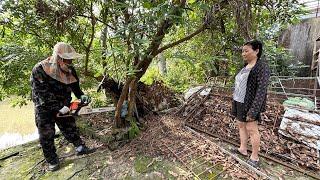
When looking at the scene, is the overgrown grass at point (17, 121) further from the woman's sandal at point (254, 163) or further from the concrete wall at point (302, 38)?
the concrete wall at point (302, 38)

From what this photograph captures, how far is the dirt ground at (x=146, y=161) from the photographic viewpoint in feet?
9.24

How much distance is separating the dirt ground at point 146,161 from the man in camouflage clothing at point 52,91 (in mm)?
365

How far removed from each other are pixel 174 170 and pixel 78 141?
1566mm

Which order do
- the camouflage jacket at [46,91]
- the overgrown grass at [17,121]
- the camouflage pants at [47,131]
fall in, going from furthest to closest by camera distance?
1. the overgrown grass at [17,121]
2. the camouflage pants at [47,131]
3. the camouflage jacket at [46,91]

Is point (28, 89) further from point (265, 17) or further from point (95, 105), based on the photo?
point (265, 17)

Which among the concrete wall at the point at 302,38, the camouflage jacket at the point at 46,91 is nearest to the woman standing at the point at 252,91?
the camouflage jacket at the point at 46,91

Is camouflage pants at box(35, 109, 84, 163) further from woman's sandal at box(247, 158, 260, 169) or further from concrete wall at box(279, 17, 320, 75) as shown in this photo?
concrete wall at box(279, 17, 320, 75)

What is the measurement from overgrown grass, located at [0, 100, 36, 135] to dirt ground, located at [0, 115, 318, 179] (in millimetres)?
4112

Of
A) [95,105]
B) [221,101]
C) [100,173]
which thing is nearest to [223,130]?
[221,101]

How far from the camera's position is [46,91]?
2982mm

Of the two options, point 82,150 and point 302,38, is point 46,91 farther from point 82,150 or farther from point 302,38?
point 302,38

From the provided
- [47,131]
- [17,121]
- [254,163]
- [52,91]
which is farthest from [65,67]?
[17,121]

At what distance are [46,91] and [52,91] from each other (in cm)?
8

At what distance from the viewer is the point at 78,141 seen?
351cm
